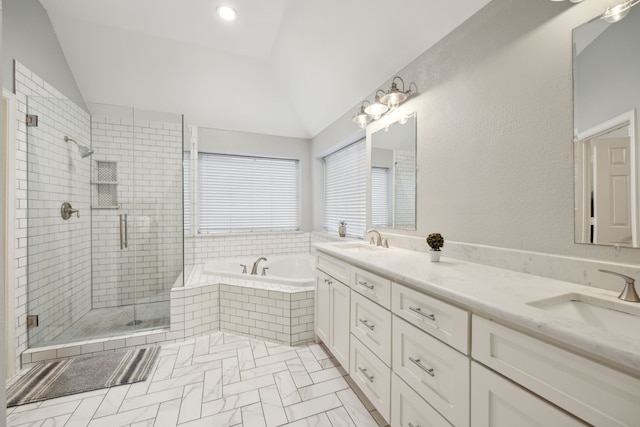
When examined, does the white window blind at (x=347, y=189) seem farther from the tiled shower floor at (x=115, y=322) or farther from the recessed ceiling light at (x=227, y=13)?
the tiled shower floor at (x=115, y=322)

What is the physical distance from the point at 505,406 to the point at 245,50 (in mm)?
3549

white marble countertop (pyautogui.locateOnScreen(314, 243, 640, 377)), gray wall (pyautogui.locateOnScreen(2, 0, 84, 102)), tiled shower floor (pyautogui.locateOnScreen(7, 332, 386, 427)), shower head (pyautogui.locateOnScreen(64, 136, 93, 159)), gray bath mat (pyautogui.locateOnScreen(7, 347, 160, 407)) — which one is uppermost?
gray wall (pyautogui.locateOnScreen(2, 0, 84, 102))

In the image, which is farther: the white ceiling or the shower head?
the shower head

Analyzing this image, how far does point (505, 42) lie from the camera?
1.45 meters

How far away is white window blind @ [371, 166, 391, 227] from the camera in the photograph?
2512 mm

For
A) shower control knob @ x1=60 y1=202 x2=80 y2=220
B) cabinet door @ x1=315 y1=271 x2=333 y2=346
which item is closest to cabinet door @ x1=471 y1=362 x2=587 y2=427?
cabinet door @ x1=315 y1=271 x2=333 y2=346

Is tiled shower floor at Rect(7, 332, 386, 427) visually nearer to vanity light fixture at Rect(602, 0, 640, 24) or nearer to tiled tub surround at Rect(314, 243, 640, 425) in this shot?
tiled tub surround at Rect(314, 243, 640, 425)

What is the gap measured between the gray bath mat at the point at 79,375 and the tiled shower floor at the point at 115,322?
0.21 meters

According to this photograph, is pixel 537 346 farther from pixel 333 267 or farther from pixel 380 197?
pixel 380 197

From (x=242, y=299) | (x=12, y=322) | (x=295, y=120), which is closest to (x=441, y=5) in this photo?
(x=295, y=120)

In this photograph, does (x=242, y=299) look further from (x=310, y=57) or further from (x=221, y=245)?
(x=310, y=57)

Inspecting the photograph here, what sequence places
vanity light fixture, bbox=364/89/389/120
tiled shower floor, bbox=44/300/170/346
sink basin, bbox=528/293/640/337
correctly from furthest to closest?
1. tiled shower floor, bbox=44/300/170/346
2. vanity light fixture, bbox=364/89/389/120
3. sink basin, bbox=528/293/640/337

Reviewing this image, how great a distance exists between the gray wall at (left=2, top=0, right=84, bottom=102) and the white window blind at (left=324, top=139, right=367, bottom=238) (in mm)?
3048

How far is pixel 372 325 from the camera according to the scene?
1569mm
